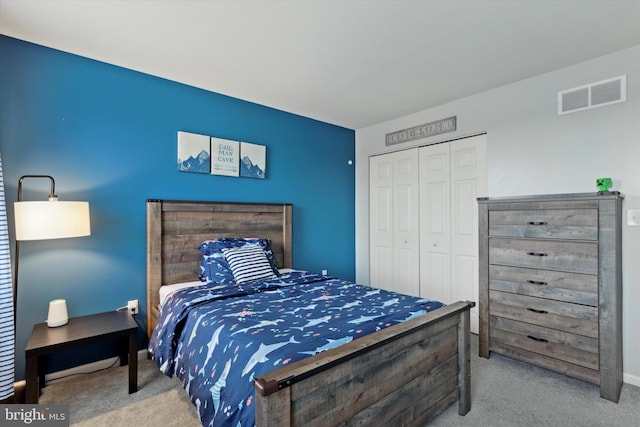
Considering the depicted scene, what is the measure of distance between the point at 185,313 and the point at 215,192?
138 centimetres

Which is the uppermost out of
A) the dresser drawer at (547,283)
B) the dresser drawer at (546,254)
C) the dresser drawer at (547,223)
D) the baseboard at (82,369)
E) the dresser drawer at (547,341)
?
the dresser drawer at (547,223)

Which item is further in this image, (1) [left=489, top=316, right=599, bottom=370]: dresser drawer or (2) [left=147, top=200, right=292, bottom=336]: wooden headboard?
(2) [left=147, top=200, right=292, bottom=336]: wooden headboard

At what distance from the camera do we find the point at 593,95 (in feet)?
8.13

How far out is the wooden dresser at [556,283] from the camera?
84.5 inches

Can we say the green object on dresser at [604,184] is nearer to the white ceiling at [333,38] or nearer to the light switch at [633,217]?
the light switch at [633,217]

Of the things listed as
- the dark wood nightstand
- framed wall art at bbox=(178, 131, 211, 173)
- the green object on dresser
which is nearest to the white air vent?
the green object on dresser

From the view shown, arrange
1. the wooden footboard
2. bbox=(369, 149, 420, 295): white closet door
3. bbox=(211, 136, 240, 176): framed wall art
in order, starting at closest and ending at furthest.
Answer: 1. the wooden footboard
2. bbox=(211, 136, 240, 176): framed wall art
3. bbox=(369, 149, 420, 295): white closet door

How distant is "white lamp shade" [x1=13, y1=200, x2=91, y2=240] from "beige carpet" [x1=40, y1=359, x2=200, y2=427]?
108cm

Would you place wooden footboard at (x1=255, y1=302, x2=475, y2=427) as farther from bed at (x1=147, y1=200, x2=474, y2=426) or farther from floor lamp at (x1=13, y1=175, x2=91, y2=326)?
floor lamp at (x1=13, y1=175, x2=91, y2=326)

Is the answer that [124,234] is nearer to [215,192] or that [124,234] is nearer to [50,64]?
[215,192]

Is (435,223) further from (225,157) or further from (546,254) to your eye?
(225,157)

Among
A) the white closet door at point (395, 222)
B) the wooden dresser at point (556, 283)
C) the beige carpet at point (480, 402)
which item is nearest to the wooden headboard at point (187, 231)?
the beige carpet at point (480, 402)

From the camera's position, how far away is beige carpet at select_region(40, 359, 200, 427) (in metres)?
1.86

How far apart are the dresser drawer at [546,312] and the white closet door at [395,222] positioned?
3.79 feet
